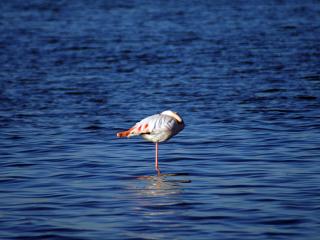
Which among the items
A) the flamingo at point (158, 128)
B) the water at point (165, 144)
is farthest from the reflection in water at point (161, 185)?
the flamingo at point (158, 128)

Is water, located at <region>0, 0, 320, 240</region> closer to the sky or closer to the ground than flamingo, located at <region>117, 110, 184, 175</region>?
closer to the ground

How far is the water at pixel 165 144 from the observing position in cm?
815

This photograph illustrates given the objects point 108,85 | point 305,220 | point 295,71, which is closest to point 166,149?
point 305,220

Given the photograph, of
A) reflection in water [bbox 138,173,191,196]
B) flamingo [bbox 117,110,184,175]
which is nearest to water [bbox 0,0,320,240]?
reflection in water [bbox 138,173,191,196]

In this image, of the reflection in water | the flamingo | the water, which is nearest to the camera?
the water

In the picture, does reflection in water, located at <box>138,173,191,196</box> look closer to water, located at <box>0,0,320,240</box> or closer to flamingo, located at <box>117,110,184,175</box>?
water, located at <box>0,0,320,240</box>

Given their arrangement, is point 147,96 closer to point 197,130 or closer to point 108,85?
point 108,85

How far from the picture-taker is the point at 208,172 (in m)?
10.2

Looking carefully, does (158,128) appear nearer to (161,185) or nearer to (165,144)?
(161,185)

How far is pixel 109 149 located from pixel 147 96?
16.9 ft

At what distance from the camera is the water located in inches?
321

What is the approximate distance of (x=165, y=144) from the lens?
12.4 meters

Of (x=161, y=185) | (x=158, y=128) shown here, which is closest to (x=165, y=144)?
(x=158, y=128)

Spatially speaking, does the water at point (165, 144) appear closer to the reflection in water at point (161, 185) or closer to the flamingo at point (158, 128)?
the reflection in water at point (161, 185)
